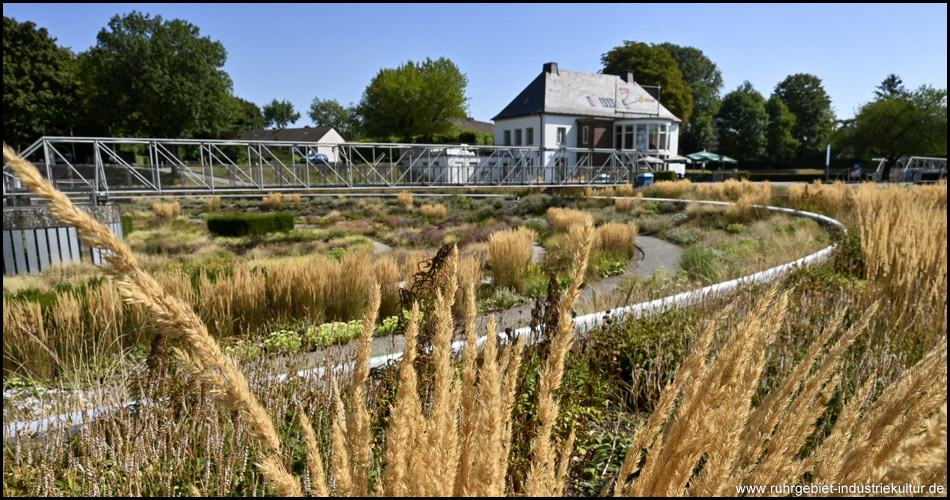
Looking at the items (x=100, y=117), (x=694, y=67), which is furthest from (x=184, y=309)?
(x=694, y=67)

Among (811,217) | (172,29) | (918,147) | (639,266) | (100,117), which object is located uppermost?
(172,29)

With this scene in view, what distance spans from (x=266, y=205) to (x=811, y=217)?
73.4 feet

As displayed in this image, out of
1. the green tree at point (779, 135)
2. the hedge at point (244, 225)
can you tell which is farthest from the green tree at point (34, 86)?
the green tree at point (779, 135)

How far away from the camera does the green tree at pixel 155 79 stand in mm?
36188

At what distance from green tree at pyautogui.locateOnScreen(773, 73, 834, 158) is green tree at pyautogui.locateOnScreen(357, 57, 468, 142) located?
135ft

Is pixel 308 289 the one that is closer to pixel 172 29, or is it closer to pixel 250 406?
pixel 250 406

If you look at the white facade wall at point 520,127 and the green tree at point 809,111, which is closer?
the white facade wall at point 520,127

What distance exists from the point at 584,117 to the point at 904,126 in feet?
74.3

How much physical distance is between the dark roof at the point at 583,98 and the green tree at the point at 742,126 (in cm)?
1569

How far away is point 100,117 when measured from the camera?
3875 cm

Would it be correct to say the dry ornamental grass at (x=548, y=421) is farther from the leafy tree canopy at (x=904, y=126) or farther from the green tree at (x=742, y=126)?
the green tree at (x=742, y=126)

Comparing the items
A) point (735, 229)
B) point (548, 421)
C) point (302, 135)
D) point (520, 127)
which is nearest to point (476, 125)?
point (302, 135)

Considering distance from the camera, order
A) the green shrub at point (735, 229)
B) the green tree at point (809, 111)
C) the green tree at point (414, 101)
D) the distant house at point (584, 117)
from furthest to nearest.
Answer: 1. the green tree at point (809, 111)
2. the green tree at point (414, 101)
3. the distant house at point (584, 117)
4. the green shrub at point (735, 229)

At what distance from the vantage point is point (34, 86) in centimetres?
3697
